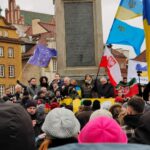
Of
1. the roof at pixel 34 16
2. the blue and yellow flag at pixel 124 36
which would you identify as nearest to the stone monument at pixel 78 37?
the blue and yellow flag at pixel 124 36

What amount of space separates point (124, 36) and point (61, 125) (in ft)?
32.4

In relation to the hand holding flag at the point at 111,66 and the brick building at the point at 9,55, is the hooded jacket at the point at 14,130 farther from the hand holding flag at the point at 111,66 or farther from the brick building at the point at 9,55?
the brick building at the point at 9,55

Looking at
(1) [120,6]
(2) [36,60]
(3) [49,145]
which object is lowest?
(3) [49,145]

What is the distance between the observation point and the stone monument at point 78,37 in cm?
1554

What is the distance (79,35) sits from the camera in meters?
15.5

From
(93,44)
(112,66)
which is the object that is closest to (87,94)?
(112,66)

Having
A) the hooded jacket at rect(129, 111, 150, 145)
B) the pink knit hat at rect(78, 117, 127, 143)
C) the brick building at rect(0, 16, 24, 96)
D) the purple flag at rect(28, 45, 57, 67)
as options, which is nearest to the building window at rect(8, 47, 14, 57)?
the brick building at rect(0, 16, 24, 96)

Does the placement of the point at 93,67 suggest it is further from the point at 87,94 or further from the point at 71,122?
the point at 71,122

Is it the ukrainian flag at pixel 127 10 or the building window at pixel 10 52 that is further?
the building window at pixel 10 52

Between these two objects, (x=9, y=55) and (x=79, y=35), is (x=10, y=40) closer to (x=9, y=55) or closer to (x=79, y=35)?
(x=9, y=55)

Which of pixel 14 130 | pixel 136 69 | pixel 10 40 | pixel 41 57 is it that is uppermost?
pixel 10 40

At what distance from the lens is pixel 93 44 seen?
15.6 m

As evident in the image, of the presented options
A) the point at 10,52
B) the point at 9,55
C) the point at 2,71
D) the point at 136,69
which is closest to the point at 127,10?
the point at 136,69

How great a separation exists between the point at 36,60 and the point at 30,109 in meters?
8.80
